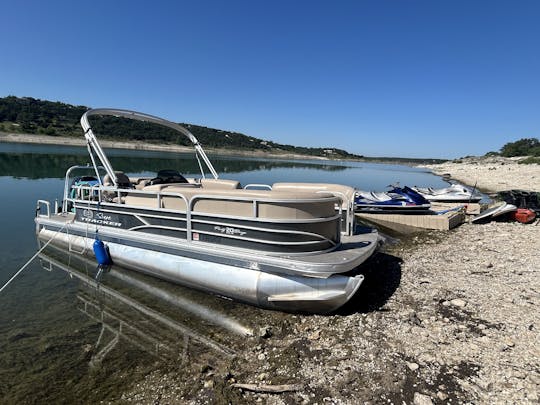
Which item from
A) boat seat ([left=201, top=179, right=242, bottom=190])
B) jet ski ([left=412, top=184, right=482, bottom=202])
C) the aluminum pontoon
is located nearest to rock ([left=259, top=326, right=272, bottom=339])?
the aluminum pontoon

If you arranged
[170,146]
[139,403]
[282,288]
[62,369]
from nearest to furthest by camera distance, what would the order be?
[139,403] < [62,369] < [282,288] < [170,146]

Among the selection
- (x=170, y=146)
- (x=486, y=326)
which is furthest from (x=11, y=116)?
(x=486, y=326)

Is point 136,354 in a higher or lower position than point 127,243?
lower

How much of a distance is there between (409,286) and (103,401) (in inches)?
218

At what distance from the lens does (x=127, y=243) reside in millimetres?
7699

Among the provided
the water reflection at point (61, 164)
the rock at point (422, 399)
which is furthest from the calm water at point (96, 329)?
the water reflection at point (61, 164)

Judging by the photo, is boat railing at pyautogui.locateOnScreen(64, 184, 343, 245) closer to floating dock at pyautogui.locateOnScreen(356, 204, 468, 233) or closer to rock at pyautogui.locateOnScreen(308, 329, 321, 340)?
rock at pyautogui.locateOnScreen(308, 329, 321, 340)

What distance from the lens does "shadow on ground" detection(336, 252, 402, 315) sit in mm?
5766

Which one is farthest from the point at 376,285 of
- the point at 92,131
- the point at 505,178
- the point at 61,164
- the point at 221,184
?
the point at 61,164

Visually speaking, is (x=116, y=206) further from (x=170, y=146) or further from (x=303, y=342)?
(x=170, y=146)

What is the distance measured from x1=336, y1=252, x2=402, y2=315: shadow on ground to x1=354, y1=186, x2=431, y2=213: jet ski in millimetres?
5481

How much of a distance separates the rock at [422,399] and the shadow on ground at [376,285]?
6.70 feet

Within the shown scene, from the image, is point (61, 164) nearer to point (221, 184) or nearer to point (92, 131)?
point (92, 131)

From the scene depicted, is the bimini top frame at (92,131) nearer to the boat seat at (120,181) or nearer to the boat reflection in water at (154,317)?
the boat seat at (120,181)
